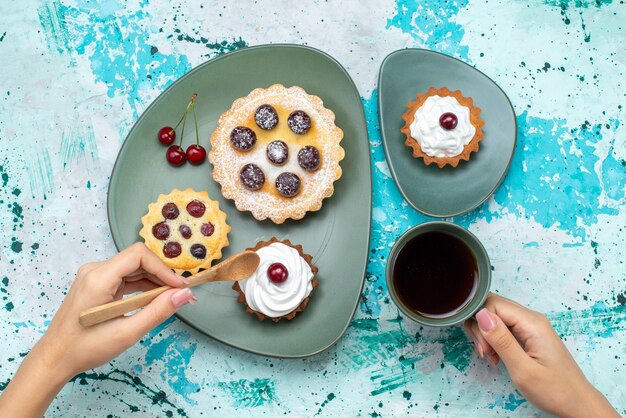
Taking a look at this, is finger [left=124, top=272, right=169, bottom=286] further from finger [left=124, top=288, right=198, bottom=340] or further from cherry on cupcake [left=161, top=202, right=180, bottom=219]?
cherry on cupcake [left=161, top=202, right=180, bottom=219]

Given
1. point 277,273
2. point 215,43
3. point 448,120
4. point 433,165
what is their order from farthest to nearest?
point 215,43 → point 433,165 → point 448,120 → point 277,273

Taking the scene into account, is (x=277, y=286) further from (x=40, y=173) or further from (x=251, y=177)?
(x=40, y=173)

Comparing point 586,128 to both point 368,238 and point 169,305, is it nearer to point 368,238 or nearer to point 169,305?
point 368,238

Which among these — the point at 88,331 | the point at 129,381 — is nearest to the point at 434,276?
the point at 88,331

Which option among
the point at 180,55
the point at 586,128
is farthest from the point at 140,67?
the point at 586,128

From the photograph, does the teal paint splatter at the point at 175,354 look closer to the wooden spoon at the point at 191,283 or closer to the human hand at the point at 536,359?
the wooden spoon at the point at 191,283

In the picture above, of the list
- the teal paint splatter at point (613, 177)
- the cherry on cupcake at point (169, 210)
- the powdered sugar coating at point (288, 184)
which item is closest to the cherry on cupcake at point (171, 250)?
the cherry on cupcake at point (169, 210)
